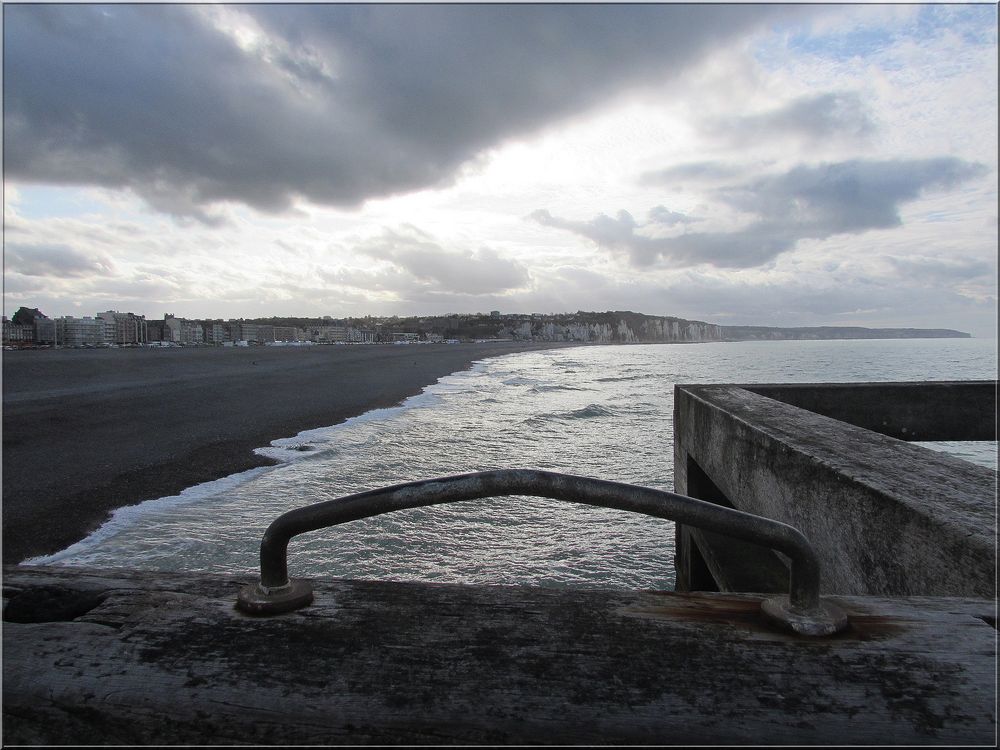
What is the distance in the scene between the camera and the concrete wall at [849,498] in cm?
185

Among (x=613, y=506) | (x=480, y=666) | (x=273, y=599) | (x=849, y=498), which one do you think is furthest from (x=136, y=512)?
(x=849, y=498)

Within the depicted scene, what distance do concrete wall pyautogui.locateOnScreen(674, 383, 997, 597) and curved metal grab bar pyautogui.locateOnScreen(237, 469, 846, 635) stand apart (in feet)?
2.82

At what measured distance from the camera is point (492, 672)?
1091 mm

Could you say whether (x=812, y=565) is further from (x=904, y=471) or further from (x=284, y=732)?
(x=904, y=471)

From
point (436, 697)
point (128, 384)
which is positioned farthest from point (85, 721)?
point (128, 384)

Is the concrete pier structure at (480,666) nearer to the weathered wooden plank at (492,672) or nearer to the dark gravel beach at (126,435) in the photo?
the weathered wooden plank at (492,672)

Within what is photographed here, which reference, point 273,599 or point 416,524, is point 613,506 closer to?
point 273,599

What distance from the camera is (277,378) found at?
28.6 meters

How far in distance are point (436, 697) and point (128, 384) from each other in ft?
94.8

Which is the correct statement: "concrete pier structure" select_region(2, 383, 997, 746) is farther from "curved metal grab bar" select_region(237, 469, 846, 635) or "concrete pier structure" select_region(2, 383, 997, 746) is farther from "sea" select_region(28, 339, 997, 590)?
"sea" select_region(28, 339, 997, 590)

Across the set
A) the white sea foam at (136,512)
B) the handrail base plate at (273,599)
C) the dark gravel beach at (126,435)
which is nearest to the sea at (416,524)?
the white sea foam at (136,512)

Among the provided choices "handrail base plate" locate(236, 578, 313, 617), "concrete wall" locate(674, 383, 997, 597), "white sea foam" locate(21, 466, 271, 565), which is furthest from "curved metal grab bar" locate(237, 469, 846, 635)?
"white sea foam" locate(21, 466, 271, 565)

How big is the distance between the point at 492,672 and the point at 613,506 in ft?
1.42

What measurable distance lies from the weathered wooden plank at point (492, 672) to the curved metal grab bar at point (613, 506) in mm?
87
